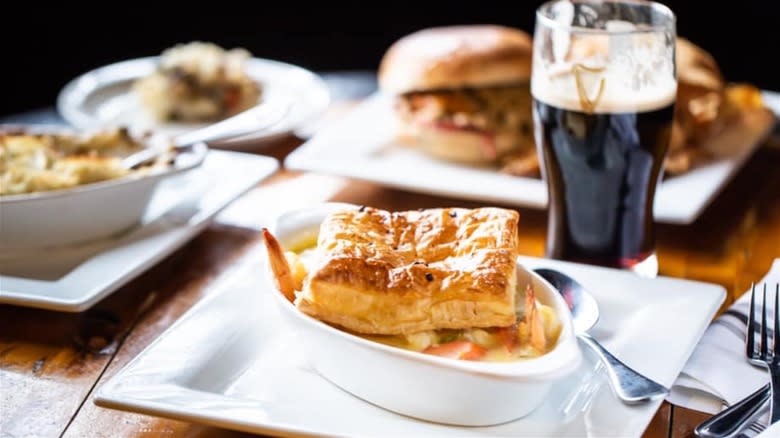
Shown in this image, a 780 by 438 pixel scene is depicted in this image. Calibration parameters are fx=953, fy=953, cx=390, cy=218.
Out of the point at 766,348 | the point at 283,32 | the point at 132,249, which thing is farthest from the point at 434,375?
the point at 283,32

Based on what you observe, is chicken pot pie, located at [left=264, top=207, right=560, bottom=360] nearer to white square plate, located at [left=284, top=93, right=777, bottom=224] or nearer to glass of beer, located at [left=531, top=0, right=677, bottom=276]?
glass of beer, located at [left=531, top=0, right=677, bottom=276]

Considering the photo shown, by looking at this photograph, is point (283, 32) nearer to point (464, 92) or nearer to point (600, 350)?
point (464, 92)

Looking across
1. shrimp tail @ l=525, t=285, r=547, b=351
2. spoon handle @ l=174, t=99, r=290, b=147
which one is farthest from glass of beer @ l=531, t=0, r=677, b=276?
spoon handle @ l=174, t=99, r=290, b=147

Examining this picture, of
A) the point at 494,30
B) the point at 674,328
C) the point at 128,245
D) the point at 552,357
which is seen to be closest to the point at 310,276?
the point at 552,357

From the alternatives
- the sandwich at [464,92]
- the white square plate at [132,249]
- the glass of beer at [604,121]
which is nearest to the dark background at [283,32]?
the sandwich at [464,92]

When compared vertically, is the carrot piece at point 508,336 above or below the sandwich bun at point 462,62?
above

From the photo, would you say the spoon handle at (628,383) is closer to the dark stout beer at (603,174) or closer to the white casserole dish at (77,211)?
the dark stout beer at (603,174)

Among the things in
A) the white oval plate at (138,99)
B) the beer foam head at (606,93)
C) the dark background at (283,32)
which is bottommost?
the dark background at (283,32)
